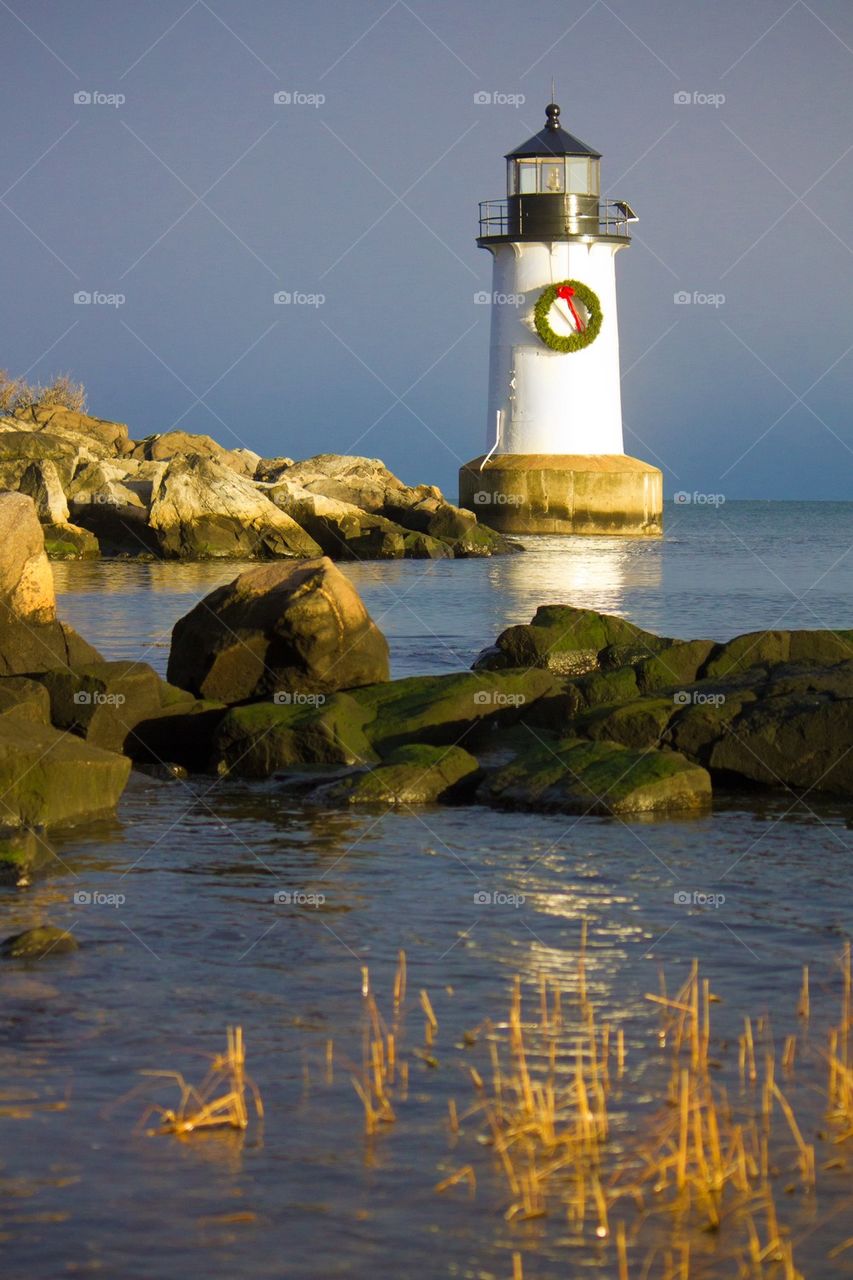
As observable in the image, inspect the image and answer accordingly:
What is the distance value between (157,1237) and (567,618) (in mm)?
13271

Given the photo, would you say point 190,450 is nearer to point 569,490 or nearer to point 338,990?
point 569,490

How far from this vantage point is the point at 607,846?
11.5 meters

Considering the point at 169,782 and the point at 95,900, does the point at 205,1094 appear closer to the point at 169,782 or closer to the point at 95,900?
the point at 95,900

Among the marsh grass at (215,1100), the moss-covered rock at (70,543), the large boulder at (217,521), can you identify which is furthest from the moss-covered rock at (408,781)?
the moss-covered rock at (70,543)

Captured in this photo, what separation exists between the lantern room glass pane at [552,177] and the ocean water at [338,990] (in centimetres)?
3086

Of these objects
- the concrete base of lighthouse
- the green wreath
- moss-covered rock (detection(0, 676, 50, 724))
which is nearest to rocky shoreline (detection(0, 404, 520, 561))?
the concrete base of lighthouse

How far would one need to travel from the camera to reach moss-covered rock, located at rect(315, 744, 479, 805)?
12867 mm

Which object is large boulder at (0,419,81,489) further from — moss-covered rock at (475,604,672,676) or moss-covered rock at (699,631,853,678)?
moss-covered rock at (699,631,853,678)

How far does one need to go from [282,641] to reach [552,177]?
29309 mm

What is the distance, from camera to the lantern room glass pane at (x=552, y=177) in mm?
41906

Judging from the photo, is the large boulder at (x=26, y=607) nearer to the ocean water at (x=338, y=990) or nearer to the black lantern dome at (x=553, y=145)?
the ocean water at (x=338, y=990)

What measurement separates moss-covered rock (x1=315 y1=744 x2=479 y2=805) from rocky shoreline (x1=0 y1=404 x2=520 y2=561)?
27429 millimetres

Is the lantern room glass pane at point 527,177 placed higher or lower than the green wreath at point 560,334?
higher

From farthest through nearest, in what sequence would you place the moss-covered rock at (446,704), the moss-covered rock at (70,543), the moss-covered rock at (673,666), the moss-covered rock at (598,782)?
1. the moss-covered rock at (70,543)
2. the moss-covered rock at (673,666)
3. the moss-covered rock at (446,704)
4. the moss-covered rock at (598,782)
